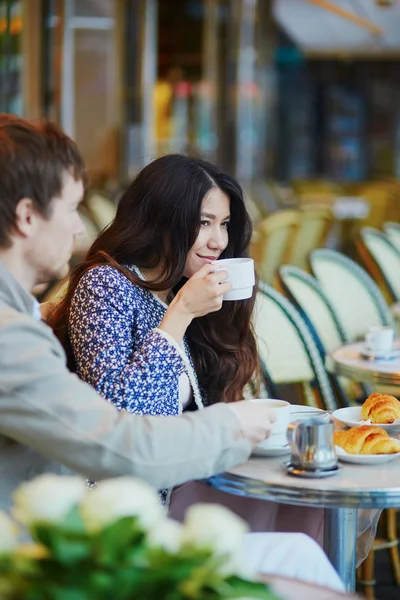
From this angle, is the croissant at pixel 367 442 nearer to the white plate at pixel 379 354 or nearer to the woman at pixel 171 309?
the woman at pixel 171 309

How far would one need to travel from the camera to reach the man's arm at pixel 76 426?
5.65ft

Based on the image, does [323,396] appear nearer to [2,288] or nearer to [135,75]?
[2,288]

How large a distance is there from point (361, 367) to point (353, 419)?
36.9 inches

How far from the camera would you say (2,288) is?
5.99ft

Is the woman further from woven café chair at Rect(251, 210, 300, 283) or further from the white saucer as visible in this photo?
woven café chair at Rect(251, 210, 300, 283)

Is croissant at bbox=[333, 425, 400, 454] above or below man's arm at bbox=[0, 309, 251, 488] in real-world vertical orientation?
below

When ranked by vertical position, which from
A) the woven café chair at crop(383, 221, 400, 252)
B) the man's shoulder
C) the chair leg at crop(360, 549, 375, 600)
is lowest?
the chair leg at crop(360, 549, 375, 600)

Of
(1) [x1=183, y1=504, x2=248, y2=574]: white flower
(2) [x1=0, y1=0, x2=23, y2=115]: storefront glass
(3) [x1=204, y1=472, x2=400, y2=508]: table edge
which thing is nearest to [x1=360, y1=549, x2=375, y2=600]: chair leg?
(3) [x1=204, y1=472, x2=400, y2=508]: table edge

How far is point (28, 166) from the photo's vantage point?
1779 mm

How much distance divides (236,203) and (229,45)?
13.4 metres

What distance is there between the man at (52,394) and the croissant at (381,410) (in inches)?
Result: 23.9

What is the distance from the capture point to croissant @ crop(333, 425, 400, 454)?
2240mm

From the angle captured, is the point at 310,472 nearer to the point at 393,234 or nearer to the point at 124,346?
the point at 124,346

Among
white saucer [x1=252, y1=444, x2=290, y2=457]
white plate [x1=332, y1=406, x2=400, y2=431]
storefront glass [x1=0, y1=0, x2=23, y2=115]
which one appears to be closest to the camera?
white saucer [x1=252, y1=444, x2=290, y2=457]
